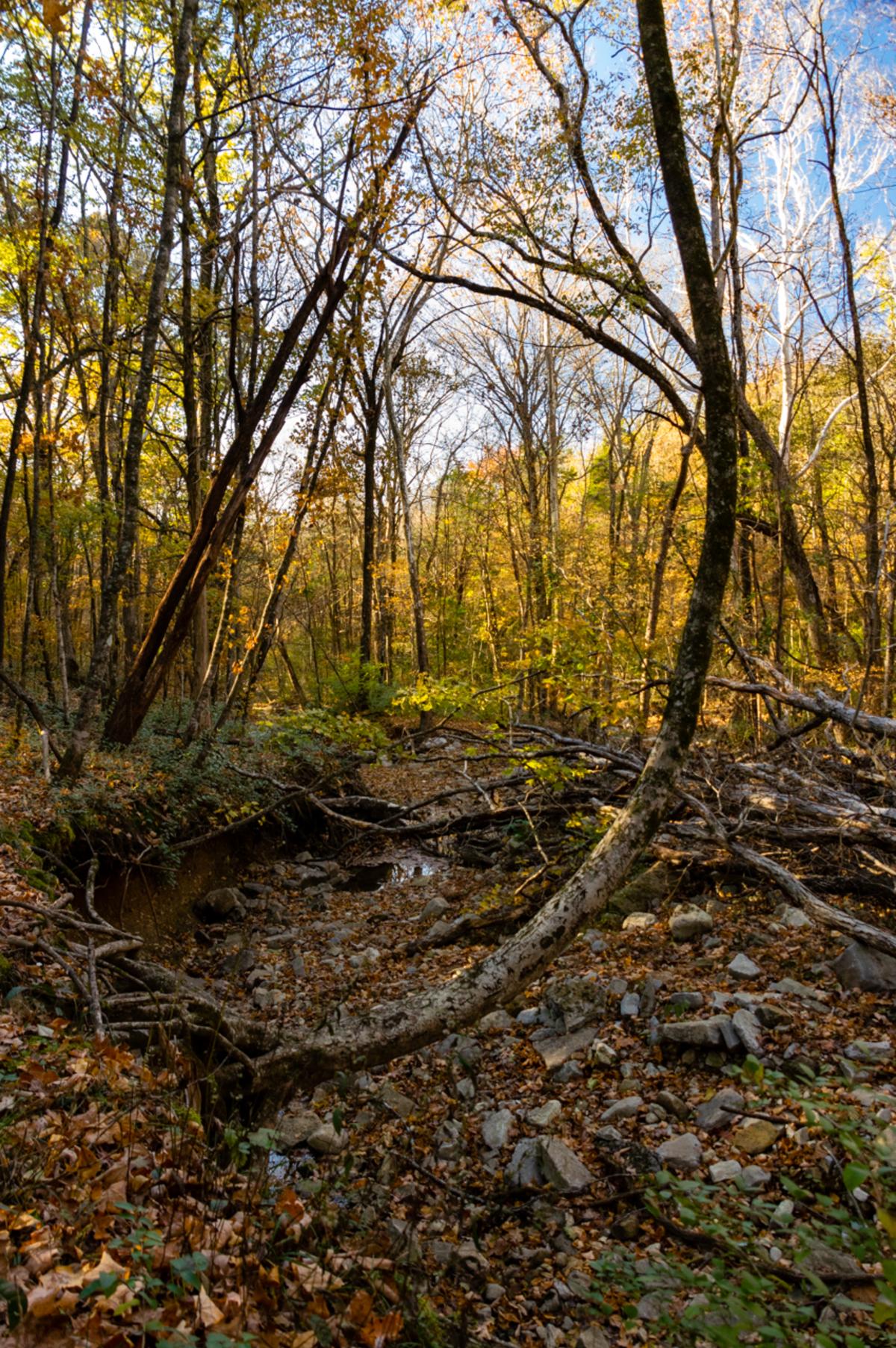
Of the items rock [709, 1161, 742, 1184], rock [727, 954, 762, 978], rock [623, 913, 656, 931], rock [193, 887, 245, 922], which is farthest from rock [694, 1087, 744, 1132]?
rock [193, 887, 245, 922]

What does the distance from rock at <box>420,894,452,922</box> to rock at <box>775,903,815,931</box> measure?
3222 millimetres

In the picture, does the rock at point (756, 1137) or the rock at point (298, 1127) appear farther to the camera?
the rock at point (298, 1127)

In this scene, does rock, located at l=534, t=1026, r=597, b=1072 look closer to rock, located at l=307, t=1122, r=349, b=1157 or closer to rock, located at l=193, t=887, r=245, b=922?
rock, located at l=307, t=1122, r=349, b=1157

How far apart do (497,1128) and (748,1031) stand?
1.55 meters

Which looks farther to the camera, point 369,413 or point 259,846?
point 369,413

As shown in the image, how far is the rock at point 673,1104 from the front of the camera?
377 centimetres

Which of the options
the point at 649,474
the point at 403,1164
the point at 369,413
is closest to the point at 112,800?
the point at 403,1164

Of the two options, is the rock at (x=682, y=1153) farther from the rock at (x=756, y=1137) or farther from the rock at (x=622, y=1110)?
the rock at (x=622, y=1110)

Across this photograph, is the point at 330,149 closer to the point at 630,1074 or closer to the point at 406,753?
the point at 406,753

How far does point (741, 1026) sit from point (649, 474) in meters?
23.3

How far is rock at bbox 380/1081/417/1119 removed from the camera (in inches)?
168

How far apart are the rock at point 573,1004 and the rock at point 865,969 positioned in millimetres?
1527

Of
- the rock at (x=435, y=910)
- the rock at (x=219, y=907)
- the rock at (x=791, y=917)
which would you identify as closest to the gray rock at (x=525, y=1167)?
the rock at (x=791, y=917)

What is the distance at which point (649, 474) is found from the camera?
24797 millimetres
